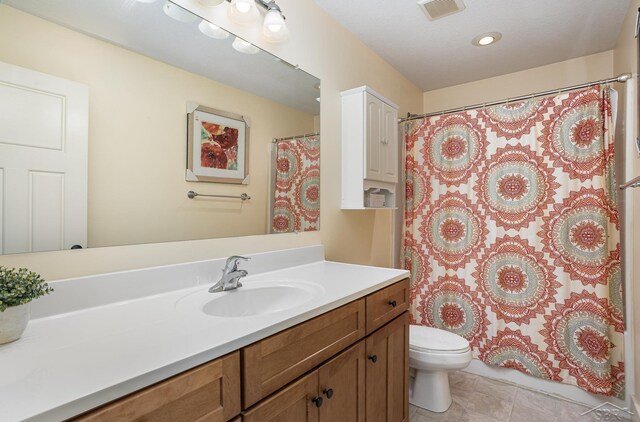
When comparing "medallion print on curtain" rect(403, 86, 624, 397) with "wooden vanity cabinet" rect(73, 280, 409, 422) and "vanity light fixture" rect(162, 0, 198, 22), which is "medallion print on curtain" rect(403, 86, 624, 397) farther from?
"vanity light fixture" rect(162, 0, 198, 22)

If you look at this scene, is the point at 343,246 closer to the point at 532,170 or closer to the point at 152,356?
the point at 532,170

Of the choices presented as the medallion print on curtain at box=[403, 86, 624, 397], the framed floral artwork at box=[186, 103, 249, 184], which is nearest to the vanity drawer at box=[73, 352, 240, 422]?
the framed floral artwork at box=[186, 103, 249, 184]

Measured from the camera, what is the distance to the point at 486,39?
7.11 feet

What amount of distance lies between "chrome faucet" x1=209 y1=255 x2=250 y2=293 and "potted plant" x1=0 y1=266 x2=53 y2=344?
52 cm

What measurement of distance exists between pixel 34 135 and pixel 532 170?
2.43 metres

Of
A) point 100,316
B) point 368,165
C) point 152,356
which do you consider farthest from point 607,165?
point 100,316

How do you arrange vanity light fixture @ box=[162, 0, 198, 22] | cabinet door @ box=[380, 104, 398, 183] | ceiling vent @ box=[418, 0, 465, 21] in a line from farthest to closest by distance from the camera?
cabinet door @ box=[380, 104, 398, 183], ceiling vent @ box=[418, 0, 465, 21], vanity light fixture @ box=[162, 0, 198, 22]

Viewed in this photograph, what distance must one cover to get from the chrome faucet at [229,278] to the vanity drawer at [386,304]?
50 centimetres

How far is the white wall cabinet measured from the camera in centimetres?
189

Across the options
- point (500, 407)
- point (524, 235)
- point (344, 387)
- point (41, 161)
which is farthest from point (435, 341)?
point (41, 161)

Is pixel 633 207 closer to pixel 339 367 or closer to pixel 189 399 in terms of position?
pixel 339 367

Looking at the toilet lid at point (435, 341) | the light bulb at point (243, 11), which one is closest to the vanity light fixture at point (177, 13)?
the light bulb at point (243, 11)

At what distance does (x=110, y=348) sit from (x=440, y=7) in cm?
216

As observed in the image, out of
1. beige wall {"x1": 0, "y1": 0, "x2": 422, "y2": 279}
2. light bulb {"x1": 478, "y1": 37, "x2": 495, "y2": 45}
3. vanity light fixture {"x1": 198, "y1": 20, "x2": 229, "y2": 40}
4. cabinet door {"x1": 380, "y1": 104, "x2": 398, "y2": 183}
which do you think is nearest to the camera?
beige wall {"x1": 0, "y1": 0, "x2": 422, "y2": 279}
